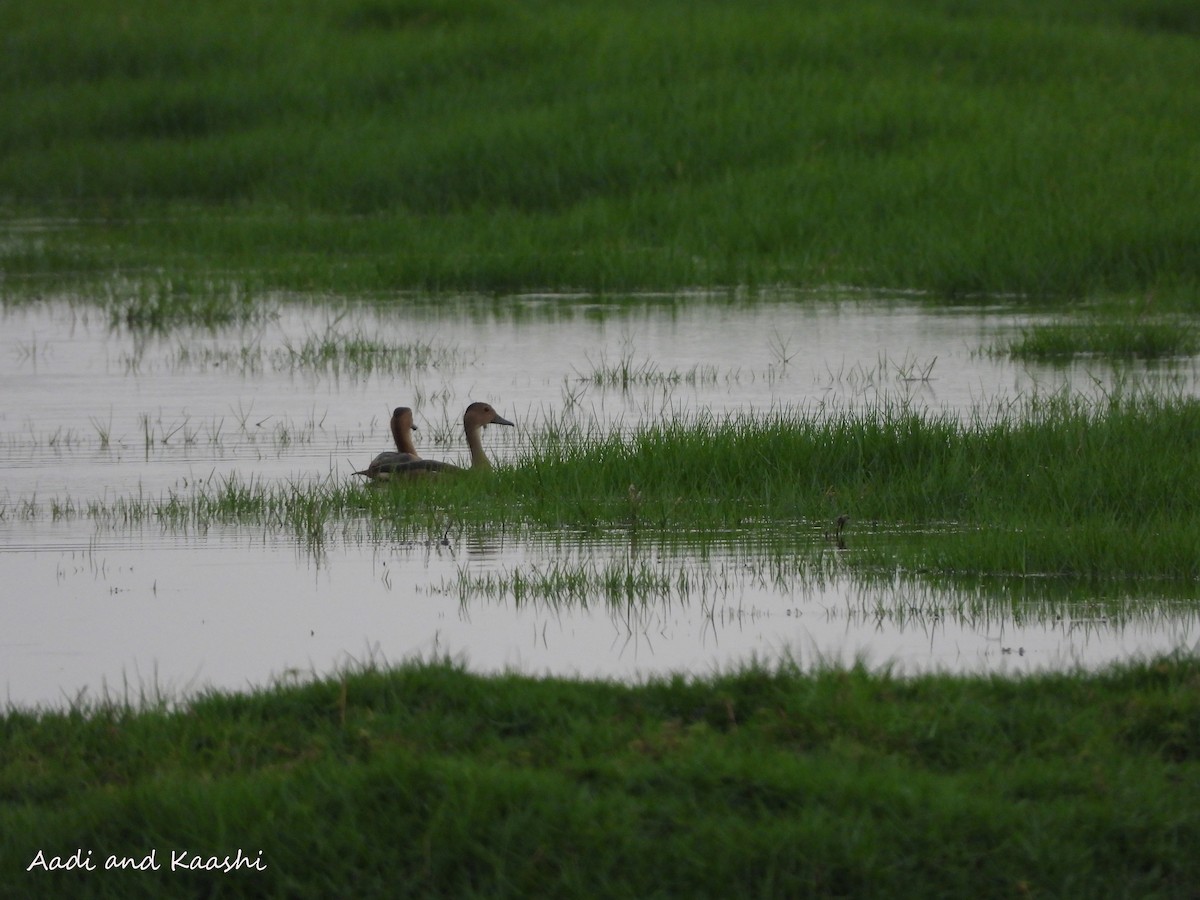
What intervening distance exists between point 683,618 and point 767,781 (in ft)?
6.29

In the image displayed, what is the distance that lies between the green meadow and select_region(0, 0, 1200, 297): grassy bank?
0.18 feet

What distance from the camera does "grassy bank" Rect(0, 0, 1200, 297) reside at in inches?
605

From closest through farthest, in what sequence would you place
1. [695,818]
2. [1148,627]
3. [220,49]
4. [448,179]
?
[695,818] → [1148,627] → [448,179] → [220,49]

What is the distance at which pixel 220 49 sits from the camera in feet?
75.0

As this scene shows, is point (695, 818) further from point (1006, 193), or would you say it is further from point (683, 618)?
point (1006, 193)

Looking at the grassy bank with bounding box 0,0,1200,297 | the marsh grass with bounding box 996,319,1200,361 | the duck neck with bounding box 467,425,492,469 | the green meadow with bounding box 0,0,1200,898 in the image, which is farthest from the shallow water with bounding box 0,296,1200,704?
the grassy bank with bounding box 0,0,1200,297

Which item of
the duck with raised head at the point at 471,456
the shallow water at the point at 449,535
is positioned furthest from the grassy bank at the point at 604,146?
the duck with raised head at the point at 471,456

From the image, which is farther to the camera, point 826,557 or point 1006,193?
point 1006,193

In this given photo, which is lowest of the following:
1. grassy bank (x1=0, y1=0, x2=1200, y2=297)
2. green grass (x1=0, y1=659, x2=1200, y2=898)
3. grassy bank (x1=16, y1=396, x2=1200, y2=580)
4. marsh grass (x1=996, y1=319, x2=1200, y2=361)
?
green grass (x1=0, y1=659, x2=1200, y2=898)

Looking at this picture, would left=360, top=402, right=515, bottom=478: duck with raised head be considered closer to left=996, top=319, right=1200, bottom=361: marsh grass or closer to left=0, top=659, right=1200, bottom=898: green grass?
left=0, top=659, right=1200, bottom=898: green grass

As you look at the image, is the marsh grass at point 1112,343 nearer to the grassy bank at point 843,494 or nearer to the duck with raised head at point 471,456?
the grassy bank at point 843,494

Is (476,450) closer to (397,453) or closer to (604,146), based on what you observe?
(397,453)

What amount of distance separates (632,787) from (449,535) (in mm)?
3339

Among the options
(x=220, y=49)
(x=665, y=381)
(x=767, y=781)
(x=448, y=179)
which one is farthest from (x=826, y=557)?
(x=220, y=49)
